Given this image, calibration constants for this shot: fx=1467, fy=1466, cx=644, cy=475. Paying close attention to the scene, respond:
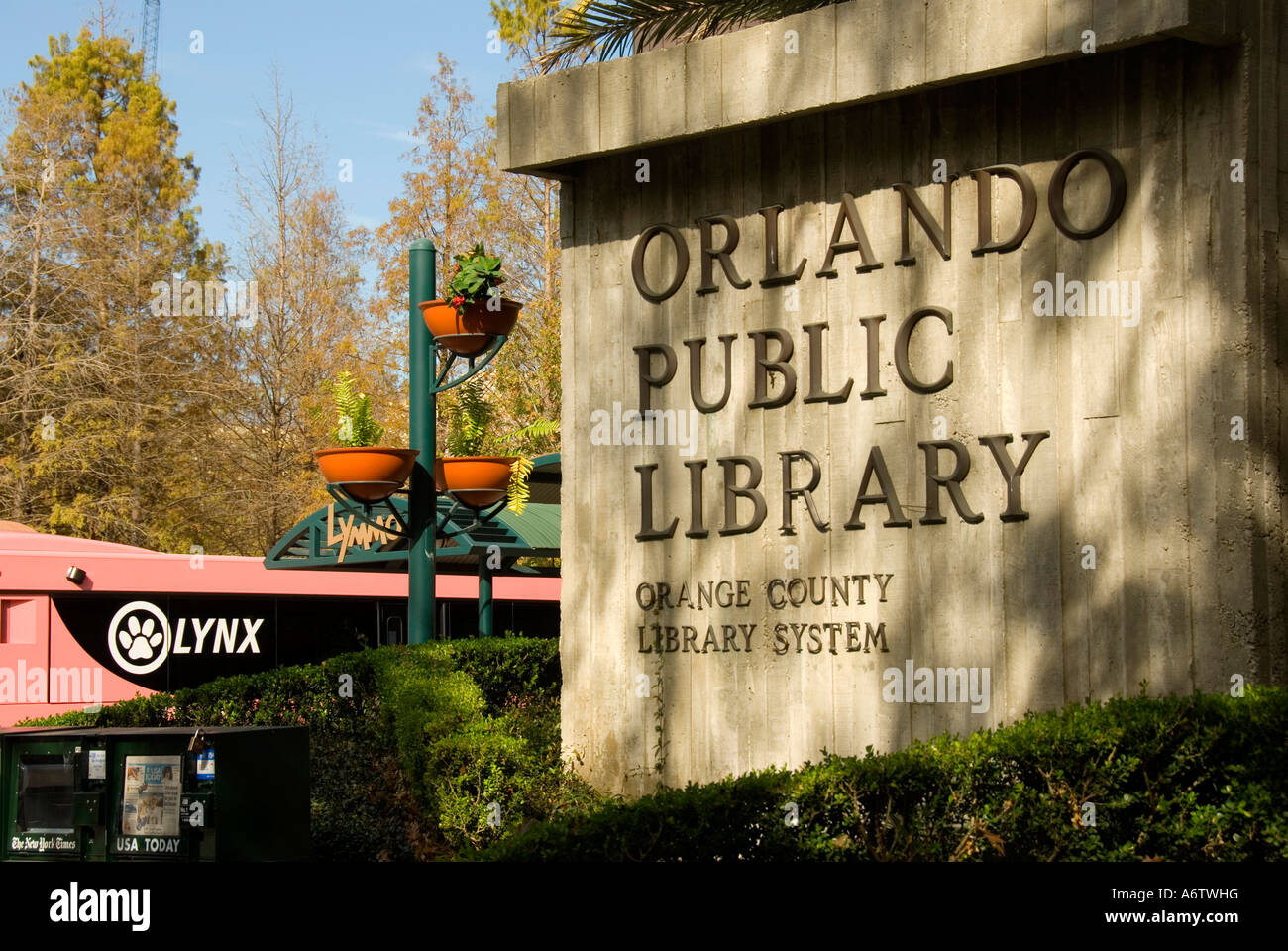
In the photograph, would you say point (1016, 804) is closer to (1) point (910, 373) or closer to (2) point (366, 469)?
(1) point (910, 373)

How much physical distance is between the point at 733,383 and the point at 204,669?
462 inches

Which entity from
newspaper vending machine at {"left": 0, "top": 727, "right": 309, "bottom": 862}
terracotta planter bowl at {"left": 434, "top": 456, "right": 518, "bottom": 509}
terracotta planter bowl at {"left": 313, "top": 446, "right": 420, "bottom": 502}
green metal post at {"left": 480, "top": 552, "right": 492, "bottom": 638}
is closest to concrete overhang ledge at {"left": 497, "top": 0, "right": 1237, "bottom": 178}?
terracotta planter bowl at {"left": 313, "top": 446, "right": 420, "bottom": 502}

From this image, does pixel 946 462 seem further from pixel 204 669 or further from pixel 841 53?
pixel 204 669

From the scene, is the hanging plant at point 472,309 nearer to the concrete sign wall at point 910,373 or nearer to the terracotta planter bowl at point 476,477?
the terracotta planter bowl at point 476,477

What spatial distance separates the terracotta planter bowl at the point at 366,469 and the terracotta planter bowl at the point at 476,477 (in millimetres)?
599

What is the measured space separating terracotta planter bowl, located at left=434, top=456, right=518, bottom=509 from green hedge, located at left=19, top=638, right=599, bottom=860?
4.18 ft

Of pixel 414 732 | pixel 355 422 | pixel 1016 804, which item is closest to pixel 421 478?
pixel 355 422

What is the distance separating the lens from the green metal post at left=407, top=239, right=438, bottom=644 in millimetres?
12344

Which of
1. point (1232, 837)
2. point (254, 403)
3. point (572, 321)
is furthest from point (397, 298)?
point (1232, 837)

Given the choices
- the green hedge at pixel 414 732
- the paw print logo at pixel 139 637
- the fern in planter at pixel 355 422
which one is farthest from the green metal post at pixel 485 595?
the paw print logo at pixel 139 637

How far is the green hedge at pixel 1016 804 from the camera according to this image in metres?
5.97

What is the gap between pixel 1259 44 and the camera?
7.65m

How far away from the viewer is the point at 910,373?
346 inches

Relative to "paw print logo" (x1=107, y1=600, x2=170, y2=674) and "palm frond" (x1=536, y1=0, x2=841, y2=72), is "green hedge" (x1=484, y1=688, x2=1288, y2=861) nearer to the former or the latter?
"palm frond" (x1=536, y1=0, x2=841, y2=72)
